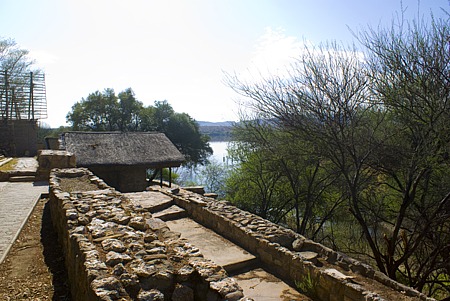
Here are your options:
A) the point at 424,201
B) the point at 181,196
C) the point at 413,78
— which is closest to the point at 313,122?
the point at 413,78

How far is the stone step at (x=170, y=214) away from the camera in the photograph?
7.94 m

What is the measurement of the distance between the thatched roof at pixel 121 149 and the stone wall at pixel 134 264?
11122 mm

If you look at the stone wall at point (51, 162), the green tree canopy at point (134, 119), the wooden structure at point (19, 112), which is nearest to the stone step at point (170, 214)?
the stone wall at point (51, 162)

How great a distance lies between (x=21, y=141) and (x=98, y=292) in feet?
78.6

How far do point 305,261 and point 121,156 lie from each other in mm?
12604

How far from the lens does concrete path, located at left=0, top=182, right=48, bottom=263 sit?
5.24 m

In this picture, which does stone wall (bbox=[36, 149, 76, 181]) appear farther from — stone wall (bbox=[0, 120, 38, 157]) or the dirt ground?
stone wall (bbox=[0, 120, 38, 157])

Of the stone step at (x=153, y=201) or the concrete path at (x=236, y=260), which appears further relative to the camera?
the stone step at (x=153, y=201)

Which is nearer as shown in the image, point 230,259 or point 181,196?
point 230,259

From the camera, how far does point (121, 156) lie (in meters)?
15.7

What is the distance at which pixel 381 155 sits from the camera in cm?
835

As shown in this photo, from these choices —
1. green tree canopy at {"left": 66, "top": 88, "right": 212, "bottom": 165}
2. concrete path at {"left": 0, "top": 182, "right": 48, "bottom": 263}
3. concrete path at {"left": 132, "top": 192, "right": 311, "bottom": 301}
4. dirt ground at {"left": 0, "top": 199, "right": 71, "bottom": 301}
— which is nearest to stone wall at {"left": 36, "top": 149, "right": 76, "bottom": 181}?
concrete path at {"left": 0, "top": 182, "right": 48, "bottom": 263}

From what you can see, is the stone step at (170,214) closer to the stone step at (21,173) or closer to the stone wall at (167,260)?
the stone wall at (167,260)

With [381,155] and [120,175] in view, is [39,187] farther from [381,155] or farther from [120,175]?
[381,155]
